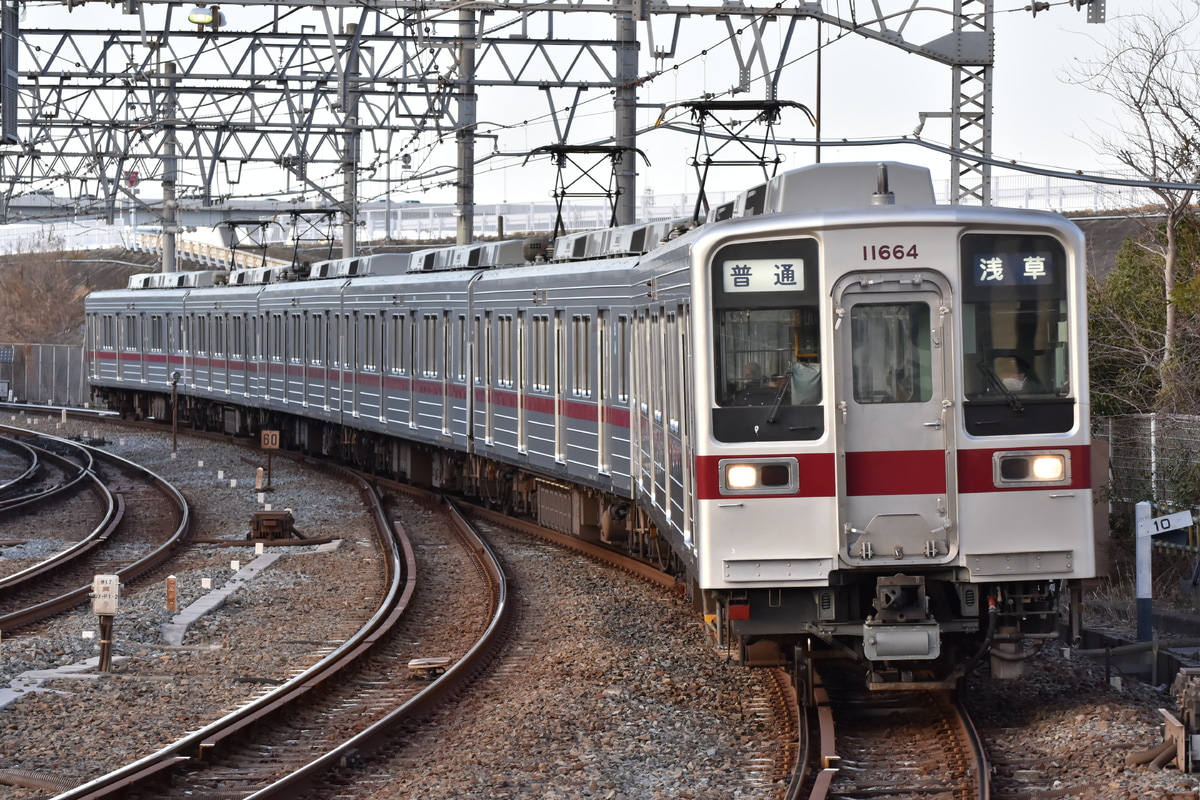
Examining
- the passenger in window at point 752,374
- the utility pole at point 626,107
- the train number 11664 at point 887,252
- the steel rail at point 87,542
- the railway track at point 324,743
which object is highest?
the utility pole at point 626,107

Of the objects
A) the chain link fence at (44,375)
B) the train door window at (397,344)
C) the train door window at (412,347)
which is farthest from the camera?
the chain link fence at (44,375)

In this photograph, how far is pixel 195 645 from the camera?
11.4 metres

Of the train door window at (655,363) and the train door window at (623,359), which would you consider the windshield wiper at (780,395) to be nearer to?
the train door window at (655,363)

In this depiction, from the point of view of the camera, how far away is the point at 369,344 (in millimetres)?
22016

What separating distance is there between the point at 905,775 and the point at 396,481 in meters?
15.7

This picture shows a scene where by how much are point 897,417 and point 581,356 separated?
22.7 ft

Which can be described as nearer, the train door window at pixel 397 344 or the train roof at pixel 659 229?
the train roof at pixel 659 229

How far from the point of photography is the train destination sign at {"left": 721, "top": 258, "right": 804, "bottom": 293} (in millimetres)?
7984

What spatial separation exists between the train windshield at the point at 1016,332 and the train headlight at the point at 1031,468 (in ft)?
0.38

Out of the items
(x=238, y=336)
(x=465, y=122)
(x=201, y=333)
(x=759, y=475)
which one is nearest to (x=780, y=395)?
(x=759, y=475)

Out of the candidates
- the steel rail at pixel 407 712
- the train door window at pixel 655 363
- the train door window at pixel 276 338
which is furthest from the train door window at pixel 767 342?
the train door window at pixel 276 338

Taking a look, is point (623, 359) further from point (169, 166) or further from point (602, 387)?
point (169, 166)

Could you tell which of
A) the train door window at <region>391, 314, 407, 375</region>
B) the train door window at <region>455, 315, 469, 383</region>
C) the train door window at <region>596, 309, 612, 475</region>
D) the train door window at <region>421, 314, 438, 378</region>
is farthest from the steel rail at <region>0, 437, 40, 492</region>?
the train door window at <region>596, 309, 612, 475</region>

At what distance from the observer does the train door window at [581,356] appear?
14422mm
